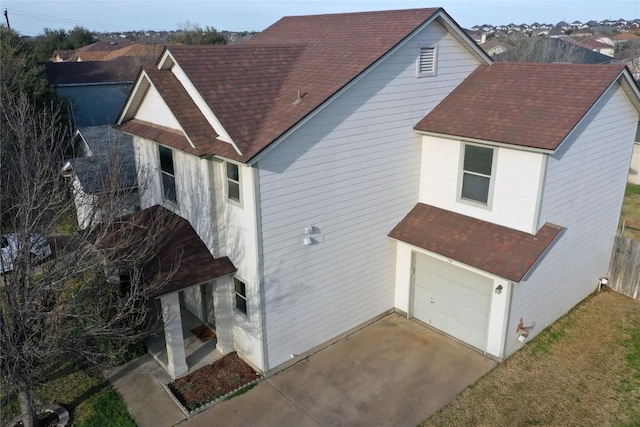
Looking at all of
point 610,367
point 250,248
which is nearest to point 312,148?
point 250,248

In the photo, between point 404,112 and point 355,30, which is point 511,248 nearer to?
point 404,112

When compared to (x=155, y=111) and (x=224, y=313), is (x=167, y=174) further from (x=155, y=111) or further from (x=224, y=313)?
(x=224, y=313)

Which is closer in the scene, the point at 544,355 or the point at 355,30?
the point at 544,355

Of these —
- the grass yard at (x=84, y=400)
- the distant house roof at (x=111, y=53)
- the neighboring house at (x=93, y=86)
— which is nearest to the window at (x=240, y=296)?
the grass yard at (x=84, y=400)

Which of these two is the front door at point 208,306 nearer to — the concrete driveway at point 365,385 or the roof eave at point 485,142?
the concrete driveway at point 365,385

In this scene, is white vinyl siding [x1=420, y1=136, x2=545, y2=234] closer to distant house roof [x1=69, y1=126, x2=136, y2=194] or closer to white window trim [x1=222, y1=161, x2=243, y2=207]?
white window trim [x1=222, y1=161, x2=243, y2=207]

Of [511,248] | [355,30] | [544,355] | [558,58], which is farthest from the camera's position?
[558,58]
